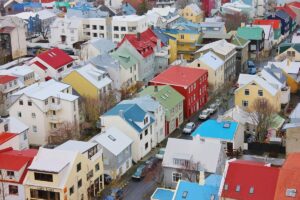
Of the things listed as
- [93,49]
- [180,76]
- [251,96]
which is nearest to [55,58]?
[93,49]

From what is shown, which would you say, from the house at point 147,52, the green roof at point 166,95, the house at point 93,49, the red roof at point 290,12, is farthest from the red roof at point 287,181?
the red roof at point 290,12

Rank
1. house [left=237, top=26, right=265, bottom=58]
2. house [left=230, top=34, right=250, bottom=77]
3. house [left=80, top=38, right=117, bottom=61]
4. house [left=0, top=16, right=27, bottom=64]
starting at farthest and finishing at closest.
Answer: house [left=0, top=16, right=27, bottom=64]
house [left=237, top=26, right=265, bottom=58]
house [left=230, top=34, right=250, bottom=77]
house [left=80, top=38, right=117, bottom=61]

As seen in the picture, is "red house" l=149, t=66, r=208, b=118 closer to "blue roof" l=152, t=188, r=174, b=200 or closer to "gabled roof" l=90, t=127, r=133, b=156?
"gabled roof" l=90, t=127, r=133, b=156

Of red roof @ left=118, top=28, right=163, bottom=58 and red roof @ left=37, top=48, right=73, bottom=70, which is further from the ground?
red roof @ left=118, top=28, right=163, bottom=58

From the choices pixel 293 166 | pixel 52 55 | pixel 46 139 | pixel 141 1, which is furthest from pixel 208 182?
pixel 141 1

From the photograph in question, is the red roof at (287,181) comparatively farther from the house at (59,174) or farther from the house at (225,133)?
the house at (59,174)

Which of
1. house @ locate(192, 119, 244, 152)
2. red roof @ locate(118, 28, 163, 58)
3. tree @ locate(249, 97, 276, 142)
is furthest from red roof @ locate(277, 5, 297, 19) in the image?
house @ locate(192, 119, 244, 152)

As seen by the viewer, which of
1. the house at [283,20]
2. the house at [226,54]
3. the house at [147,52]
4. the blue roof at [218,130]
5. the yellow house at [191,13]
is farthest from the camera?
the yellow house at [191,13]

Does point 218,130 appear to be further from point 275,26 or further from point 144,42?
point 275,26
